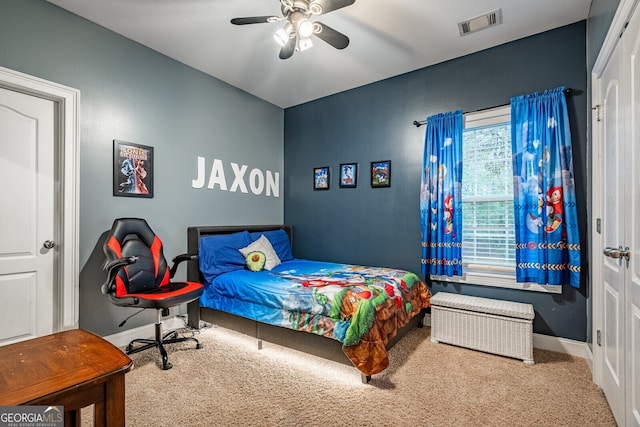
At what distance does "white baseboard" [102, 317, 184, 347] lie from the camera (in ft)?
9.06

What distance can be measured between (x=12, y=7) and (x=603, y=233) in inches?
173

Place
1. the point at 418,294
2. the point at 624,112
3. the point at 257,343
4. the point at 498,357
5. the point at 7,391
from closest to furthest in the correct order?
the point at 7,391, the point at 624,112, the point at 498,357, the point at 257,343, the point at 418,294

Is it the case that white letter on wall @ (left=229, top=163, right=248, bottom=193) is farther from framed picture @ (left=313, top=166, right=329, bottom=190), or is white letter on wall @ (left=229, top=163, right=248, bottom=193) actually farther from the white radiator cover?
the white radiator cover

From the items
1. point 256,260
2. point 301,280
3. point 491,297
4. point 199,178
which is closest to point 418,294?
point 491,297

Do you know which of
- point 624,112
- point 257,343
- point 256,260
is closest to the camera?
point 624,112

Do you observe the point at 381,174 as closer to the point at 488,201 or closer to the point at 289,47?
the point at 488,201

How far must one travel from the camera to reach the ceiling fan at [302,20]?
207 centimetres

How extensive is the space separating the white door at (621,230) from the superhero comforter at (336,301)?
1.27 metres

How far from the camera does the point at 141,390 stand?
2.08 metres

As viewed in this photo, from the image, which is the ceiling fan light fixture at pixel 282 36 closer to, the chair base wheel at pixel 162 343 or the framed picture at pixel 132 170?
the framed picture at pixel 132 170

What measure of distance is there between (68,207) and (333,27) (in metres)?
2.67

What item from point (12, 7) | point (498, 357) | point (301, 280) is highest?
point (12, 7)

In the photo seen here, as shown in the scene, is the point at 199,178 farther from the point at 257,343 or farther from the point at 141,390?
the point at 141,390

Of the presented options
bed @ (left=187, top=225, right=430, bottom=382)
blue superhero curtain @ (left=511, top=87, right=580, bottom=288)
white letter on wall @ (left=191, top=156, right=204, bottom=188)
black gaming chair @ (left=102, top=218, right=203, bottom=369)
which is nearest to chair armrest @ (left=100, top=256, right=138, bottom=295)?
black gaming chair @ (left=102, top=218, right=203, bottom=369)
